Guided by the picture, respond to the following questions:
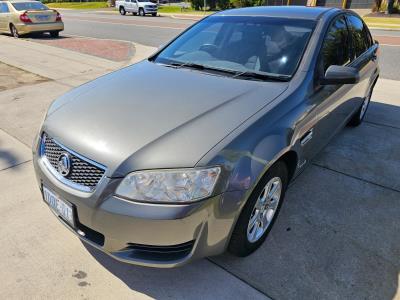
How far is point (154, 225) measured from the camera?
1.90 meters

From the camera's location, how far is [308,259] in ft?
8.32

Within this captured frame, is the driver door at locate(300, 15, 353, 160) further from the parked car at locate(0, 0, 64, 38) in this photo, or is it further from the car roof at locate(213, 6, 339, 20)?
the parked car at locate(0, 0, 64, 38)

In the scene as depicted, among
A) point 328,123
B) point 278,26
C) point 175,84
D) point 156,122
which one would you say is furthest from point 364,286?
point 278,26

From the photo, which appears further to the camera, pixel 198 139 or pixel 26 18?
pixel 26 18

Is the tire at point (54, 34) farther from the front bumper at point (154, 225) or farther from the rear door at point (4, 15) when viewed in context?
the front bumper at point (154, 225)

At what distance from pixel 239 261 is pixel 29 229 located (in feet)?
5.52

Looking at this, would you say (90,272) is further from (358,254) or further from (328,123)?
(328,123)

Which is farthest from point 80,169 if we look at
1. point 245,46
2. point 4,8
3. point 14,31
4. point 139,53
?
point 4,8

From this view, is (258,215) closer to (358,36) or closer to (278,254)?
(278,254)

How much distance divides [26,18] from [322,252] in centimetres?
1378

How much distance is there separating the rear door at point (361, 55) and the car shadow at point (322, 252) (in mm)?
1078

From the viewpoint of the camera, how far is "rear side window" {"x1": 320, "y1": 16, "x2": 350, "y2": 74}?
10.0ft

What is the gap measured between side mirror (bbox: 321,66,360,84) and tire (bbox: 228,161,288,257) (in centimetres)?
83

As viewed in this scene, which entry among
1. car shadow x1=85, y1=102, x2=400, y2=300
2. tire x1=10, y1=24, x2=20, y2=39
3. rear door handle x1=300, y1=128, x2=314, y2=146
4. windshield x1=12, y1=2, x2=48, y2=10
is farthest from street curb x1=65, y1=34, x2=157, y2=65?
rear door handle x1=300, y1=128, x2=314, y2=146
